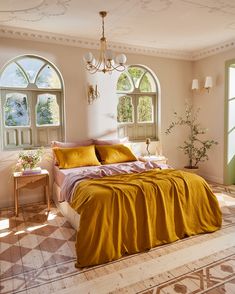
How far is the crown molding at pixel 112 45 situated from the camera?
408cm

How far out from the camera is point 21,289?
217 cm

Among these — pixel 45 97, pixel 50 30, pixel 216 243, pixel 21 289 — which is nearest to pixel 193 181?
pixel 216 243

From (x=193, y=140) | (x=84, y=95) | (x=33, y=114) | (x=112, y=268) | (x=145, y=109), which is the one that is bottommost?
(x=112, y=268)

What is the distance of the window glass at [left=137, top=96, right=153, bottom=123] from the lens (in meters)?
5.47

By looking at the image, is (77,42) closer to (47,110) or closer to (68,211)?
(47,110)

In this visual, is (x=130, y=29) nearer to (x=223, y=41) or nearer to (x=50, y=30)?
(x=50, y=30)

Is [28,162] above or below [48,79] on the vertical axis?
below

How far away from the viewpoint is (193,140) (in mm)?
5598

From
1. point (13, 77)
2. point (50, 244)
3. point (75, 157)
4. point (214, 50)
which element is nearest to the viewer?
point (50, 244)

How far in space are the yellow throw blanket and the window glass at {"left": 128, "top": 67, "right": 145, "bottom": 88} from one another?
8.70 ft

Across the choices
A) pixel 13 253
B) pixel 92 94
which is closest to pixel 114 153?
pixel 92 94

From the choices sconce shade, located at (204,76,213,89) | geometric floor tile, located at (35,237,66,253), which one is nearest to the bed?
geometric floor tile, located at (35,237,66,253)

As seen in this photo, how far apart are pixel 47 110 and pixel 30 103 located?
1.03 ft

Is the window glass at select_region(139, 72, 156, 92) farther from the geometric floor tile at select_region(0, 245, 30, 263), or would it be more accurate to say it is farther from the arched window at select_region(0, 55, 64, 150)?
the geometric floor tile at select_region(0, 245, 30, 263)
